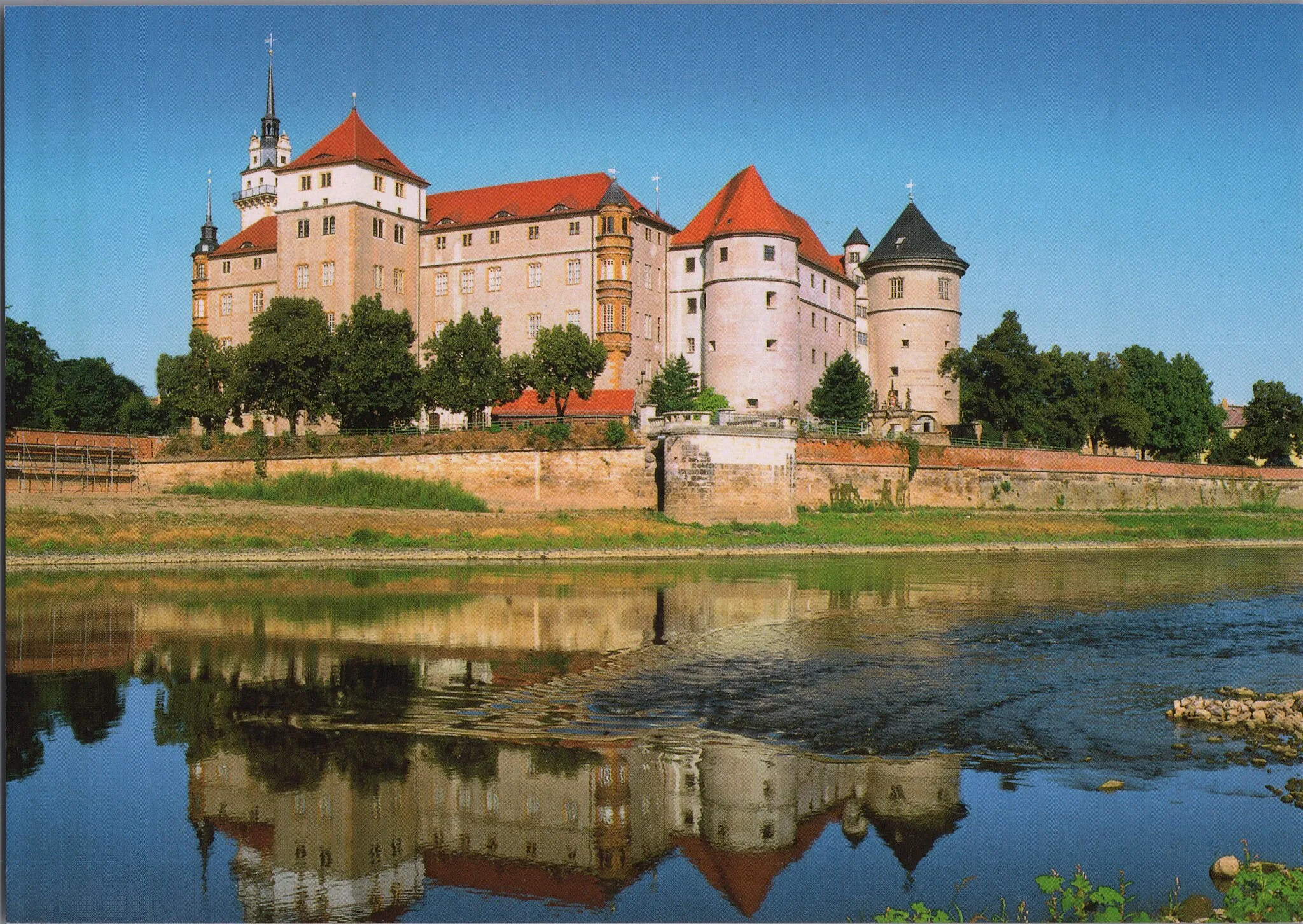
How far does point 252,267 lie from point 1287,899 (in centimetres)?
6980

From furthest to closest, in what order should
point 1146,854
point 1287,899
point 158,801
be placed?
point 158,801 < point 1146,854 < point 1287,899

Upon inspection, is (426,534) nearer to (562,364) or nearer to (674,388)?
(562,364)

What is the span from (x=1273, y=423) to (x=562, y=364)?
51.6 meters

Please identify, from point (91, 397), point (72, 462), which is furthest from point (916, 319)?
point (91, 397)

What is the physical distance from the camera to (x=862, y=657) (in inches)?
739

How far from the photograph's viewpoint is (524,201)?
66.9 m

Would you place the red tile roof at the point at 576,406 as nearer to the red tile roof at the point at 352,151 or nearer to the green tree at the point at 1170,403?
the red tile roof at the point at 352,151

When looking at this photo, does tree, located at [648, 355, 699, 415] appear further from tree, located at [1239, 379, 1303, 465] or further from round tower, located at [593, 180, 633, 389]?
tree, located at [1239, 379, 1303, 465]

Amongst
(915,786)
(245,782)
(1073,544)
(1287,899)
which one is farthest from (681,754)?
(1073,544)

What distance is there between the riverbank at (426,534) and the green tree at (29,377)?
1809 cm

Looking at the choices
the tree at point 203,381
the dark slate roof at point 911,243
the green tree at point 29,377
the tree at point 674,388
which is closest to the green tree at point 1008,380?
the dark slate roof at point 911,243

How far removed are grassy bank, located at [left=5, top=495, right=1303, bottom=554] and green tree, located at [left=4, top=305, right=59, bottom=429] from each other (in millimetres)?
18764

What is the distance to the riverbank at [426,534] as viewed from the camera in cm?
3638

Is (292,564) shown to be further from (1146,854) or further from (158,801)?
(1146,854)
